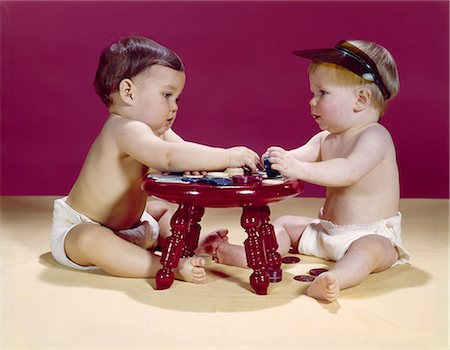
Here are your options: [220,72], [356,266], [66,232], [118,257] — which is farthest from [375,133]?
[220,72]

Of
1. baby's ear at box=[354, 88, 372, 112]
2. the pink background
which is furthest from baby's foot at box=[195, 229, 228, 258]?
the pink background

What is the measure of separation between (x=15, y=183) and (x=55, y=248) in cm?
118

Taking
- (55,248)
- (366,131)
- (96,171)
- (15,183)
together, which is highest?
(366,131)

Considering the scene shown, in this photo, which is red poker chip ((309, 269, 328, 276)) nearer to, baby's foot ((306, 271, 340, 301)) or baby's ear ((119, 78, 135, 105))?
baby's foot ((306, 271, 340, 301))

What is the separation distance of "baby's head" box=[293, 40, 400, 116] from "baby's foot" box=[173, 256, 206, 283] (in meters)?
0.55

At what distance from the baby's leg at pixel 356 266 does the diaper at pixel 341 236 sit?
27 mm

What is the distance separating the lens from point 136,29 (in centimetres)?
277

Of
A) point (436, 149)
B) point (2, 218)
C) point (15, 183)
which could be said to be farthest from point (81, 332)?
point (436, 149)

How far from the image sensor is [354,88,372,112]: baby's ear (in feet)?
5.71

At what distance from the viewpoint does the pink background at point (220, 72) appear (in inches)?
108

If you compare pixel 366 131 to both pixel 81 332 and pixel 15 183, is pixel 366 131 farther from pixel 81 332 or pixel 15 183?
pixel 15 183

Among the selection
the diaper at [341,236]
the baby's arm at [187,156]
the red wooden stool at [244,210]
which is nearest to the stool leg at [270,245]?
the red wooden stool at [244,210]

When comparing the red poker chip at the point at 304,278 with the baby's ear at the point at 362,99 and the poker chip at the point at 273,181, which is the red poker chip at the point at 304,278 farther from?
the baby's ear at the point at 362,99

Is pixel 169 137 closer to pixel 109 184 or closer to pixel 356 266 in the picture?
pixel 109 184
